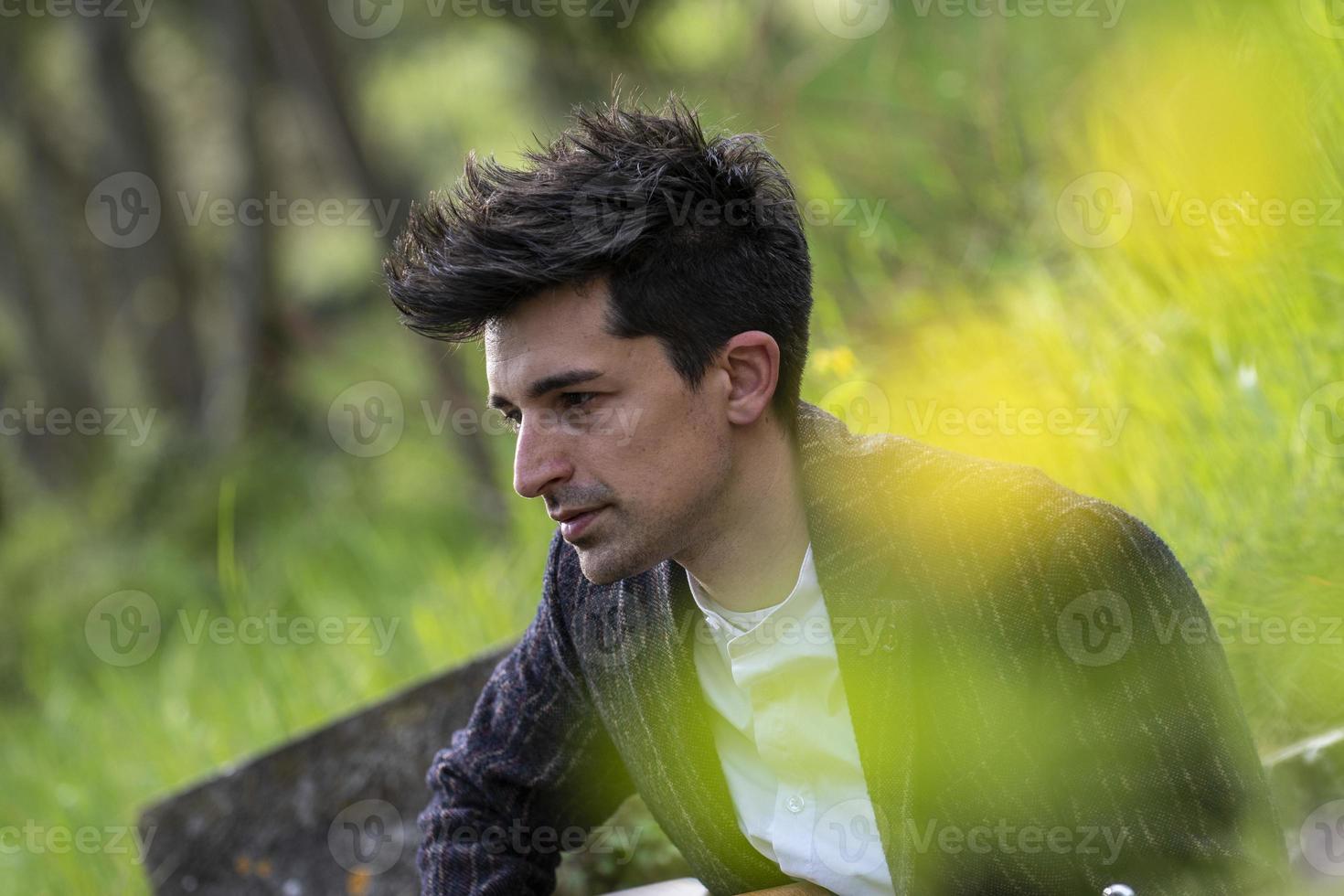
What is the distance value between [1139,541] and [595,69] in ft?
16.1

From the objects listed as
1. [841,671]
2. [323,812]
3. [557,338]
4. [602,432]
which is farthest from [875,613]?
[323,812]

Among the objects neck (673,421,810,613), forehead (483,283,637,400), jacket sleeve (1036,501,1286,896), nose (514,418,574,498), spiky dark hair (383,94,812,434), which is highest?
spiky dark hair (383,94,812,434)

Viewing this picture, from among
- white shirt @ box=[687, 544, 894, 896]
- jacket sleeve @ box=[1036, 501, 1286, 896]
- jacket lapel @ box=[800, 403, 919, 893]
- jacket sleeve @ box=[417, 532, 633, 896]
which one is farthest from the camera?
jacket sleeve @ box=[417, 532, 633, 896]

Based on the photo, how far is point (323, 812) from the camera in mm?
3578

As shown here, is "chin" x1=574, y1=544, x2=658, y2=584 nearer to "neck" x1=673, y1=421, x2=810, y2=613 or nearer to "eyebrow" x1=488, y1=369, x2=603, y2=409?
"neck" x1=673, y1=421, x2=810, y2=613

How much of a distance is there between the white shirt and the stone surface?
4.16ft

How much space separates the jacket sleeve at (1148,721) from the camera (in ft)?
6.60

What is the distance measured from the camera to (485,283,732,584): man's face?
86.8 inches

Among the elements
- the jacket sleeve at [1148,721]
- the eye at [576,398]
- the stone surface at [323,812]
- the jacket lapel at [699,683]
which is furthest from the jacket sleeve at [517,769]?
the jacket sleeve at [1148,721]

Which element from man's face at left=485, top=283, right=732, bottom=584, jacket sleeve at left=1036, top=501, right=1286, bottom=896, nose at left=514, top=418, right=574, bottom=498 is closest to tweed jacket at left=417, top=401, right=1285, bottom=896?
jacket sleeve at left=1036, top=501, right=1286, bottom=896

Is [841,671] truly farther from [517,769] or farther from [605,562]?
[517,769]

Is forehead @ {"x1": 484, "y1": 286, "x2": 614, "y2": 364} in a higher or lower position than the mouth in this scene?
higher

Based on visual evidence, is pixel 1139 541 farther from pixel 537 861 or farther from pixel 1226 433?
pixel 537 861

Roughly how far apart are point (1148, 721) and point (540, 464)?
0.99 meters
